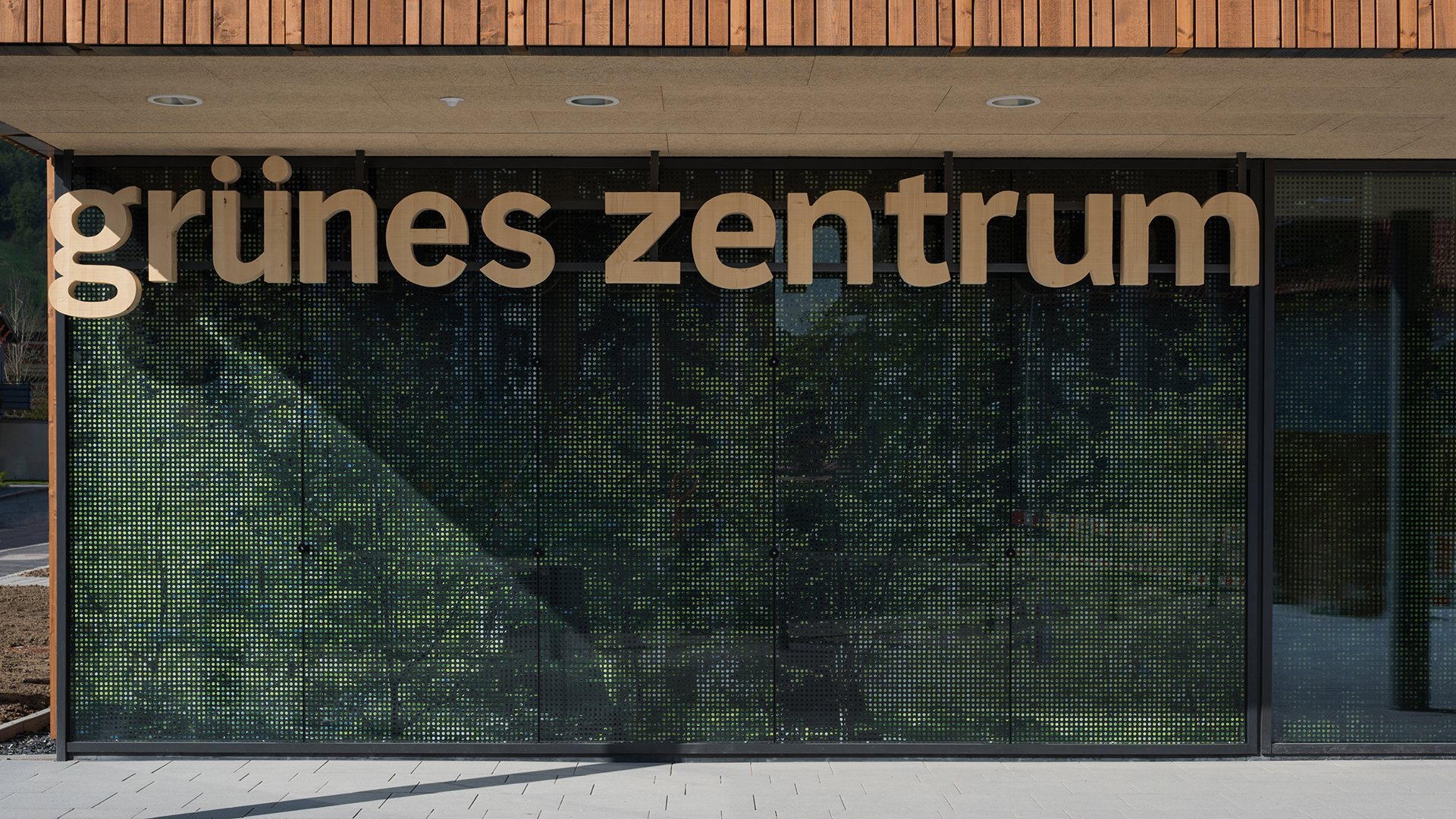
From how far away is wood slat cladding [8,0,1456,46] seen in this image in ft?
15.0

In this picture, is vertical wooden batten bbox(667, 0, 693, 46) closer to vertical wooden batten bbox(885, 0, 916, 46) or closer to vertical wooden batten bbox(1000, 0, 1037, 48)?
vertical wooden batten bbox(885, 0, 916, 46)

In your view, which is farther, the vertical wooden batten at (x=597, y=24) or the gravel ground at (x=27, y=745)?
the gravel ground at (x=27, y=745)

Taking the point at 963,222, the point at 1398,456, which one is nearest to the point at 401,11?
→ the point at 963,222

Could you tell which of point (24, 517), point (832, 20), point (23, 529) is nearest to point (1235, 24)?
point (832, 20)

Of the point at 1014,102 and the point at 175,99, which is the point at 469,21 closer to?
the point at 175,99

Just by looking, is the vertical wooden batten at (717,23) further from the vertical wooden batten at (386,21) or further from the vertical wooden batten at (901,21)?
the vertical wooden batten at (386,21)

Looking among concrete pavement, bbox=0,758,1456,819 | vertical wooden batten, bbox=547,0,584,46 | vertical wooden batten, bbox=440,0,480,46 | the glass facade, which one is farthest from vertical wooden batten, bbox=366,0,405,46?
concrete pavement, bbox=0,758,1456,819

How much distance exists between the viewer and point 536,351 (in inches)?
261

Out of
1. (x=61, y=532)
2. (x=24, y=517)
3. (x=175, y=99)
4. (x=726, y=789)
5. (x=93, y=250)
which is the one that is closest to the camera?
(x=175, y=99)

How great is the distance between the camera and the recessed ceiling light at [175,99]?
17.6ft

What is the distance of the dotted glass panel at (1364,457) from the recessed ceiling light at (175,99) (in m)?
6.58

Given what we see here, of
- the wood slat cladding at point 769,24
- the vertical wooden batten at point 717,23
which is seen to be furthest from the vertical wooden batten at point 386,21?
the vertical wooden batten at point 717,23

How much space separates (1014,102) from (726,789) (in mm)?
4291

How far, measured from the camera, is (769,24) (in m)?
4.57
